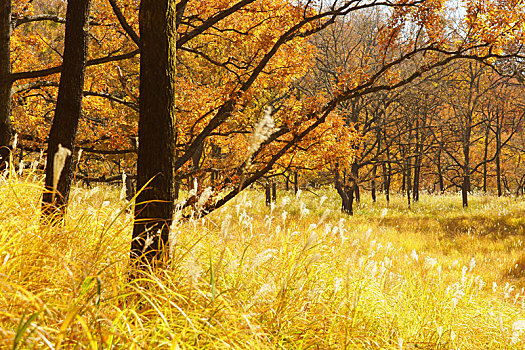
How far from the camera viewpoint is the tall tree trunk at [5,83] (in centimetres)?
556

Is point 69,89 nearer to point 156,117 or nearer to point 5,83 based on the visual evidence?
point 156,117

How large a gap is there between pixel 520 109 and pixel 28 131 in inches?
1132

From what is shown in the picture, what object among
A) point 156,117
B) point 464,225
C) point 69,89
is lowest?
point 464,225

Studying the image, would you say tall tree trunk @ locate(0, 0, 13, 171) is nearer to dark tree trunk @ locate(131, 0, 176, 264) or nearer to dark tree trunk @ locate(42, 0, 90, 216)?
dark tree trunk @ locate(42, 0, 90, 216)

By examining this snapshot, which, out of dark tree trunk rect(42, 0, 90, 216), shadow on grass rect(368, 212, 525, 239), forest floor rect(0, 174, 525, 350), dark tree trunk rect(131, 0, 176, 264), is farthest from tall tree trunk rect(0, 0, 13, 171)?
shadow on grass rect(368, 212, 525, 239)

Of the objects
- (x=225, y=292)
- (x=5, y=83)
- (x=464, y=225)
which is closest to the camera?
(x=225, y=292)

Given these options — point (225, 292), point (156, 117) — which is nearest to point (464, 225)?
point (225, 292)

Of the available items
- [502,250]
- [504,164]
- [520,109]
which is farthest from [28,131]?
[504,164]

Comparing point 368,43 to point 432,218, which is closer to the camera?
point 432,218

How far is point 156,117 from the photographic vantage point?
2.79m

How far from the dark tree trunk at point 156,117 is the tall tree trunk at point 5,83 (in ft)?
12.6

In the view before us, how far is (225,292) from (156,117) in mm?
1345

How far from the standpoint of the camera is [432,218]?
608 inches

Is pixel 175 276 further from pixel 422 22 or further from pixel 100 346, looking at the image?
pixel 422 22
